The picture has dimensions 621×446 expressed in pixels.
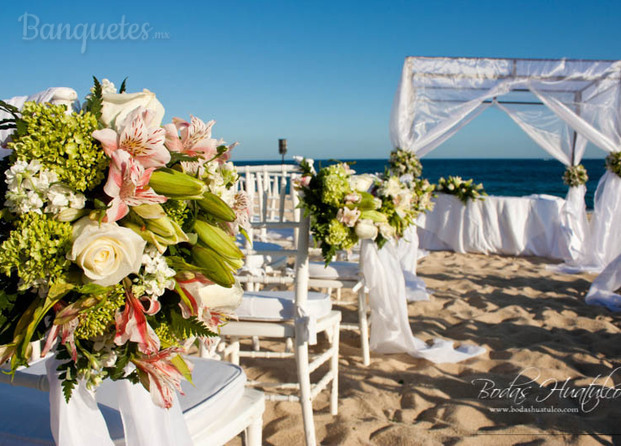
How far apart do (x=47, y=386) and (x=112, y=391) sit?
25 centimetres

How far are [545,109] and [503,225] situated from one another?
6.63 ft

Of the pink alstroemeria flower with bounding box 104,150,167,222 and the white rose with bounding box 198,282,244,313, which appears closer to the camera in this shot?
the pink alstroemeria flower with bounding box 104,150,167,222

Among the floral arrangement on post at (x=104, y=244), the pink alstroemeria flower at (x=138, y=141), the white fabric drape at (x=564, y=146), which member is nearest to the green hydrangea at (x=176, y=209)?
the floral arrangement on post at (x=104, y=244)

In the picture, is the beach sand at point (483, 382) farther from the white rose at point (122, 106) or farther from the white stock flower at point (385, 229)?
the white rose at point (122, 106)

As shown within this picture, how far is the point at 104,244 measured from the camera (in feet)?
2.54

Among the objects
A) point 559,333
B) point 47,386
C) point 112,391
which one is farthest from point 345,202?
point 559,333

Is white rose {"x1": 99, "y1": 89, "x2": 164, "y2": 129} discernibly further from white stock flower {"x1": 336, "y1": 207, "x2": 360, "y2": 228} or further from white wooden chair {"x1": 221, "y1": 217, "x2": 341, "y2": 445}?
white stock flower {"x1": 336, "y1": 207, "x2": 360, "y2": 228}

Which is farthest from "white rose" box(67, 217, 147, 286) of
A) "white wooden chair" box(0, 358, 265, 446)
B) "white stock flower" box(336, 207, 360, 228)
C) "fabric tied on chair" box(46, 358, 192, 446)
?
"white stock flower" box(336, 207, 360, 228)

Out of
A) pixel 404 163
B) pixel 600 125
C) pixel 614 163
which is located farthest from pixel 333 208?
pixel 600 125

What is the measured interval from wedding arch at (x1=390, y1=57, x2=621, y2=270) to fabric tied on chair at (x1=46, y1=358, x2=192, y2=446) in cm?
632

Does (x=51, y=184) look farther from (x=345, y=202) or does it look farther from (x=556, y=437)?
(x=556, y=437)

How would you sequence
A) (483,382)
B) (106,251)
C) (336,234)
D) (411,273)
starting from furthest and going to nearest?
(411,273)
(483,382)
(336,234)
(106,251)

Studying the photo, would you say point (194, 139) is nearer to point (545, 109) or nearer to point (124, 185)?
point (124, 185)

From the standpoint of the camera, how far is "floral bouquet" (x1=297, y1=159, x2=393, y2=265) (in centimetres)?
232
